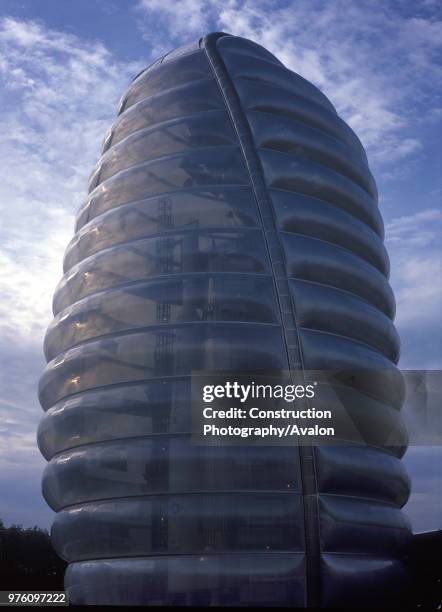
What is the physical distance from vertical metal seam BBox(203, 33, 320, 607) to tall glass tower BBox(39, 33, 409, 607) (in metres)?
0.04

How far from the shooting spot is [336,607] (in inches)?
634

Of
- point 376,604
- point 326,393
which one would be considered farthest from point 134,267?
point 376,604

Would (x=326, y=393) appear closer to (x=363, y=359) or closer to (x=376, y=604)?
(x=363, y=359)

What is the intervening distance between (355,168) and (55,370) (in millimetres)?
10663

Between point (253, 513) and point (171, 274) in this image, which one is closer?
point (253, 513)

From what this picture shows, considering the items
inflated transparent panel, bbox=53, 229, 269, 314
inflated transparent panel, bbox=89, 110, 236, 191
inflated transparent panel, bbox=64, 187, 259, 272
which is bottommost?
inflated transparent panel, bbox=53, 229, 269, 314

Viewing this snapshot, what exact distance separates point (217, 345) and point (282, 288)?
88.6 inches

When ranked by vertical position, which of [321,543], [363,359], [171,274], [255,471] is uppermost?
[171,274]

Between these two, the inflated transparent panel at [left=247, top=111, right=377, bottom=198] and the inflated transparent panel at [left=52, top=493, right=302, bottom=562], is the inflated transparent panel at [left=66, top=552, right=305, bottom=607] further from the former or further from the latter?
the inflated transparent panel at [left=247, top=111, right=377, bottom=198]

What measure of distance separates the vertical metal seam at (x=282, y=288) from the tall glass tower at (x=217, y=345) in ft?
0.14

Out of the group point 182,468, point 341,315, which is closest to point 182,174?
point 341,315

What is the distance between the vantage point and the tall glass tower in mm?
15977

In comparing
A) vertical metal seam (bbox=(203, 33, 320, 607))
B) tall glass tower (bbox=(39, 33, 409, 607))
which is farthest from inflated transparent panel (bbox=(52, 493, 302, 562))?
vertical metal seam (bbox=(203, 33, 320, 607))

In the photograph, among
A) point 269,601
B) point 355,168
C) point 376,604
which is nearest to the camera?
Result: point 269,601
